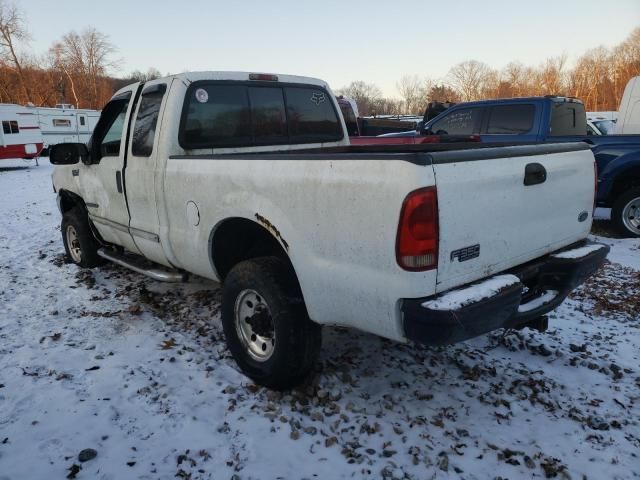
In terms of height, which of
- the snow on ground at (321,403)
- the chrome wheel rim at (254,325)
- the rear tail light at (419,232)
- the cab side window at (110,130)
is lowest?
the snow on ground at (321,403)

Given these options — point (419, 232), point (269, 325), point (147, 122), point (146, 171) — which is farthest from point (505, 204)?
point (147, 122)

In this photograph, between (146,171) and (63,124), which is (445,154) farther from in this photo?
(63,124)

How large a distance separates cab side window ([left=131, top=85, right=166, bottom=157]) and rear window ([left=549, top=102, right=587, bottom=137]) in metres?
6.35

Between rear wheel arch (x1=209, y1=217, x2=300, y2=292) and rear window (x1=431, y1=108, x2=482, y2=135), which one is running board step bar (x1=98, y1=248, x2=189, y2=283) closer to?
rear wheel arch (x1=209, y1=217, x2=300, y2=292)

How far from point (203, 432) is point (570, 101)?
26.5 feet

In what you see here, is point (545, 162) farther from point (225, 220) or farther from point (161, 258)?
point (161, 258)

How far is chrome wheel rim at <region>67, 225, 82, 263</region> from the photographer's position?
577cm

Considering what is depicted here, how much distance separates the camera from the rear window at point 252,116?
381 centimetres

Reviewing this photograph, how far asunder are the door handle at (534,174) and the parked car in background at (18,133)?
22.5m

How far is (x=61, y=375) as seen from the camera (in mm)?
3348

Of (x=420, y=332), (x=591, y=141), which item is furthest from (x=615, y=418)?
(x=591, y=141)

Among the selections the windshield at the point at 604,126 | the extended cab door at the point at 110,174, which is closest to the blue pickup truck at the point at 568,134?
the windshield at the point at 604,126

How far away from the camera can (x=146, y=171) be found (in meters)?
3.87

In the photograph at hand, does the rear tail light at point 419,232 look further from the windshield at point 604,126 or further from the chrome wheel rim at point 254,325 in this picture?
the windshield at point 604,126
